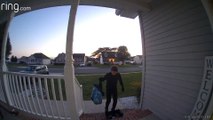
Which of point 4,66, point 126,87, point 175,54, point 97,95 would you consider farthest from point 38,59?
point 175,54

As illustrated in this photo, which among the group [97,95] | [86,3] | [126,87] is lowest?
[126,87]

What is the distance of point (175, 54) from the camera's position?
4039mm

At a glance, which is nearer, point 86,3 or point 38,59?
point 86,3

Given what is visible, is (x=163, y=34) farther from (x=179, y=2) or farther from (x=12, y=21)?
(x=12, y=21)

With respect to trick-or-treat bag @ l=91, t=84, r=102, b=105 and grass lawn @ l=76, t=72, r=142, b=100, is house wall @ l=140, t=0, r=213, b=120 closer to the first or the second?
trick-or-treat bag @ l=91, t=84, r=102, b=105

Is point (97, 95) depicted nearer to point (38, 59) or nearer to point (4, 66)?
point (4, 66)

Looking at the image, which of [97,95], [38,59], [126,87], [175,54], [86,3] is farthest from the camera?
Result: [38,59]

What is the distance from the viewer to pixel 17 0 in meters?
3.54

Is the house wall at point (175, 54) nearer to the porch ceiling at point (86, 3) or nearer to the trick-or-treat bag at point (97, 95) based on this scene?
the porch ceiling at point (86, 3)

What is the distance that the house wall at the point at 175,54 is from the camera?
10.8 ft

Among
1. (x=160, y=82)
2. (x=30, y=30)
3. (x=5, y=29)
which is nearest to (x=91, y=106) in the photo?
(x=160, y=82)

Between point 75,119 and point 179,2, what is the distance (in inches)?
123

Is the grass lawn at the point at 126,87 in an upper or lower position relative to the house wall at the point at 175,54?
lower

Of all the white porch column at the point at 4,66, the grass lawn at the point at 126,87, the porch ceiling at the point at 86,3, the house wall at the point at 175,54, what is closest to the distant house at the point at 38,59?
the grass lawn at the point at 126,87
